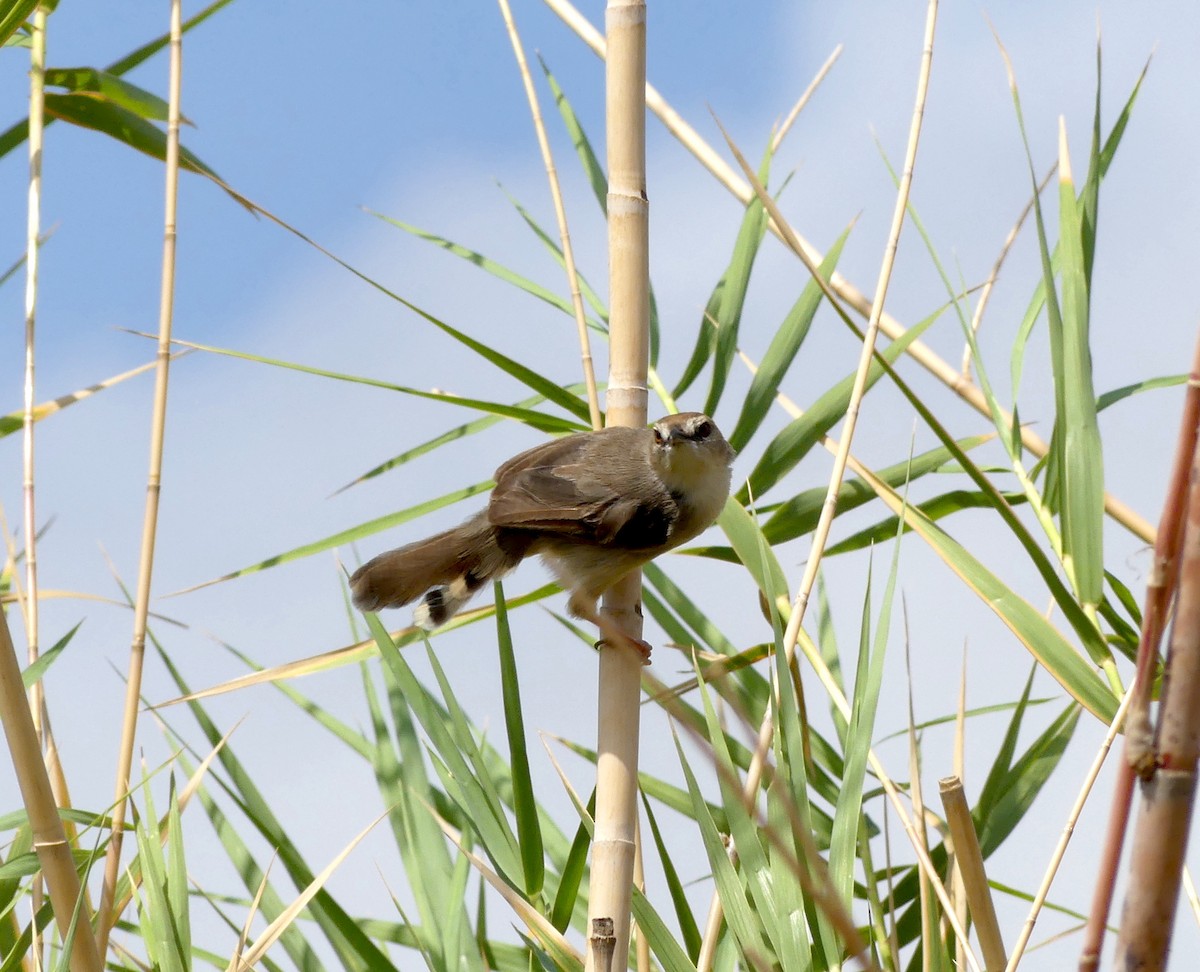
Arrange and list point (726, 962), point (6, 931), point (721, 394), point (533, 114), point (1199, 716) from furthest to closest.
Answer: point (721, 394)
point (533, 114)
point (6, 931)
point (726, 962)
point (1199, 716)

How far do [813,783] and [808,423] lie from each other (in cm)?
75

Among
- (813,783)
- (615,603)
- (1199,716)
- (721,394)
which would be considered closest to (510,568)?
(615,603)

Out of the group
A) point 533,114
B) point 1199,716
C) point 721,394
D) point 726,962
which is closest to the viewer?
point 1199,716

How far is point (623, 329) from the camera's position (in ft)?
6.77

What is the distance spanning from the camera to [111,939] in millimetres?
2293

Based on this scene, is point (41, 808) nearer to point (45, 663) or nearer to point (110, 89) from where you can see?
point (45, 663)

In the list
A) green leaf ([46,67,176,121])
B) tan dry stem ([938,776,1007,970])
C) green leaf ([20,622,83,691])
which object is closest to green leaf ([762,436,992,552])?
tan dry stem ([938,776,1007,970])

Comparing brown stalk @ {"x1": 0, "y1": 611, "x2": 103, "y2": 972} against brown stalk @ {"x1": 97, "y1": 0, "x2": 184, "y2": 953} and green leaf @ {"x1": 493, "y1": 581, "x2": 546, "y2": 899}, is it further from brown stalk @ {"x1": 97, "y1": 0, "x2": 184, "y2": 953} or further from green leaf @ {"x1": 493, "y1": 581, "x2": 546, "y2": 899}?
green leaf @ {"x1": 493, "y1": 581, "x2": 546, "y2": 899}

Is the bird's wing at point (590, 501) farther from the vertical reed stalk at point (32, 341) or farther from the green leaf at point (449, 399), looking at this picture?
the vertical reed stalk at point (32, 341)

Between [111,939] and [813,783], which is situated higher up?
[813,783]

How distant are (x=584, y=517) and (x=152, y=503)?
Result: 92 centimetres

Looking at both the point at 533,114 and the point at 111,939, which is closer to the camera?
the point at 111,939

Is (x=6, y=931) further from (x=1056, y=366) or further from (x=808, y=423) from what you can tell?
(x=1056, y=366)

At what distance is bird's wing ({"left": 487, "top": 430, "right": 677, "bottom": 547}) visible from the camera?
2.72m
